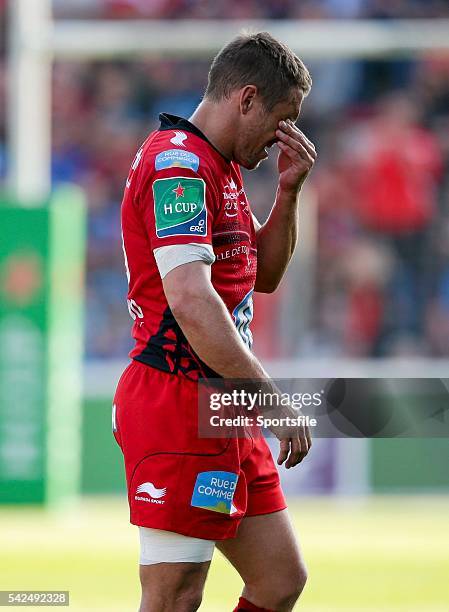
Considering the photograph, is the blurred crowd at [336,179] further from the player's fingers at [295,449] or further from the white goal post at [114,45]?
the player's fingers at [295,449]

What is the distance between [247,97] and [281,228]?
67 centimetres

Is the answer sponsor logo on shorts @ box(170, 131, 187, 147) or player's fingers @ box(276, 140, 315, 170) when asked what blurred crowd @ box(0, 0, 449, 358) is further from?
sponsor logo on shorts @ box(170, 131, 187, 147)

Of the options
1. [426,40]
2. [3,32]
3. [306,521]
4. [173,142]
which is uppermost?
[3,32]

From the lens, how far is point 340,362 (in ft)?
37.7

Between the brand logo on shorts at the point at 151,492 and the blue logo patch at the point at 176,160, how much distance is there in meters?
0.91

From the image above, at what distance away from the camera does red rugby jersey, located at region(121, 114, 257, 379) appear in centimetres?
386

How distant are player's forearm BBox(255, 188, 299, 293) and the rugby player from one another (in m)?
0.28

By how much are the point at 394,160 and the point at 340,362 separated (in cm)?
182

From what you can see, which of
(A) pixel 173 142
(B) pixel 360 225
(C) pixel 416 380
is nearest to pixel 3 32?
(B) pixel 360 225

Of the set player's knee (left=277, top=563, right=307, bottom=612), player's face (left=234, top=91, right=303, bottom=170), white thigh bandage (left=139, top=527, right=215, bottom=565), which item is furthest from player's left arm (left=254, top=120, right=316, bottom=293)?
white thigh bandage (left=139, top=527, right=215, bottom=565)

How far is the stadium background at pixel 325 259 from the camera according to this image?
34.0 ft

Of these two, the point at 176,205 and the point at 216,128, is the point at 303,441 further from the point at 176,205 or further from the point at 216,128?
the point at 216,128

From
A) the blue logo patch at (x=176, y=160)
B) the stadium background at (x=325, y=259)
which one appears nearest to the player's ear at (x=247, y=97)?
the blue logo patch at (x=176, y=160)

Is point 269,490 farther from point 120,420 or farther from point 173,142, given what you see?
point 173,142
